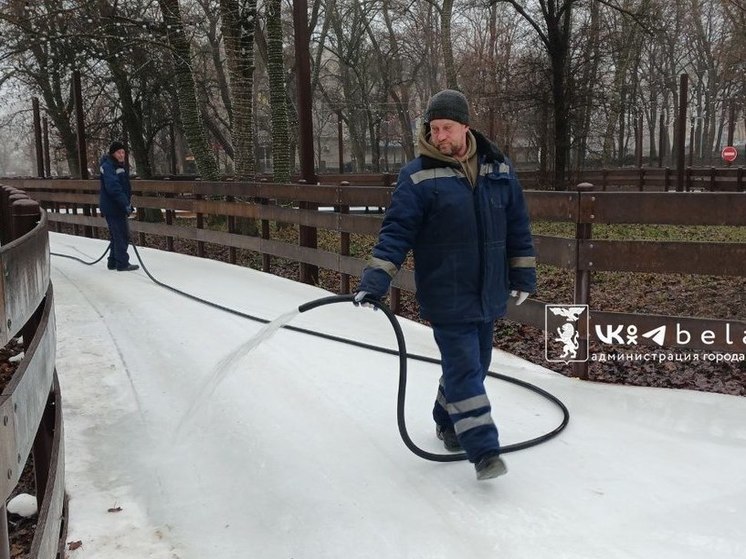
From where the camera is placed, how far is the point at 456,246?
11.1 ft

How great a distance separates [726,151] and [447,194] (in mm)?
32926

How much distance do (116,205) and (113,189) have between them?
9.7 inches

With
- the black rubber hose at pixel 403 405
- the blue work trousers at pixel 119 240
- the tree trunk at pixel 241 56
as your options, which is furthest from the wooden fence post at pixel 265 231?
the black rubber hose at pixel 403 405

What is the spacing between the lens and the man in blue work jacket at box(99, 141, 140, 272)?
33.6ft

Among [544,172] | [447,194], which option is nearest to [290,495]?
[447,194]

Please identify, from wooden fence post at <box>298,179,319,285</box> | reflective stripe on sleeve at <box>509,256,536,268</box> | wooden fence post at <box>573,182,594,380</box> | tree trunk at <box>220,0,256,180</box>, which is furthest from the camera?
tree trunk at <box>220,0,256,180</box>

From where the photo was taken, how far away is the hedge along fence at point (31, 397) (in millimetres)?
1906

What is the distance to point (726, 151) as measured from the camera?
32.3 meters

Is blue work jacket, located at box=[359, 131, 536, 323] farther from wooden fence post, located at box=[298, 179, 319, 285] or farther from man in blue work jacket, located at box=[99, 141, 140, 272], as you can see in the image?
man in blue work jacket, located at box=[99, 141, 140, 272]

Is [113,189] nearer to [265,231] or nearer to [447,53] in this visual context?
[265,231]

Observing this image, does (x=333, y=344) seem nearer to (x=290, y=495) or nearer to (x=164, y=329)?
(x=164, y=329)

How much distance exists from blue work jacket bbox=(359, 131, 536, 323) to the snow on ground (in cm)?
73

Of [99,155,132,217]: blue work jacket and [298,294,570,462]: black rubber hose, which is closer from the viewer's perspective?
[298,294,570,462]: black rubber hose

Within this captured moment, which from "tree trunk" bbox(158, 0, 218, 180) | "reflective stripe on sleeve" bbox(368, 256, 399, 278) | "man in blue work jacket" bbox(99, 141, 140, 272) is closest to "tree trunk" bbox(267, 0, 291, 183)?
"tree trunk" bbox(158, 0, 218, 180)
